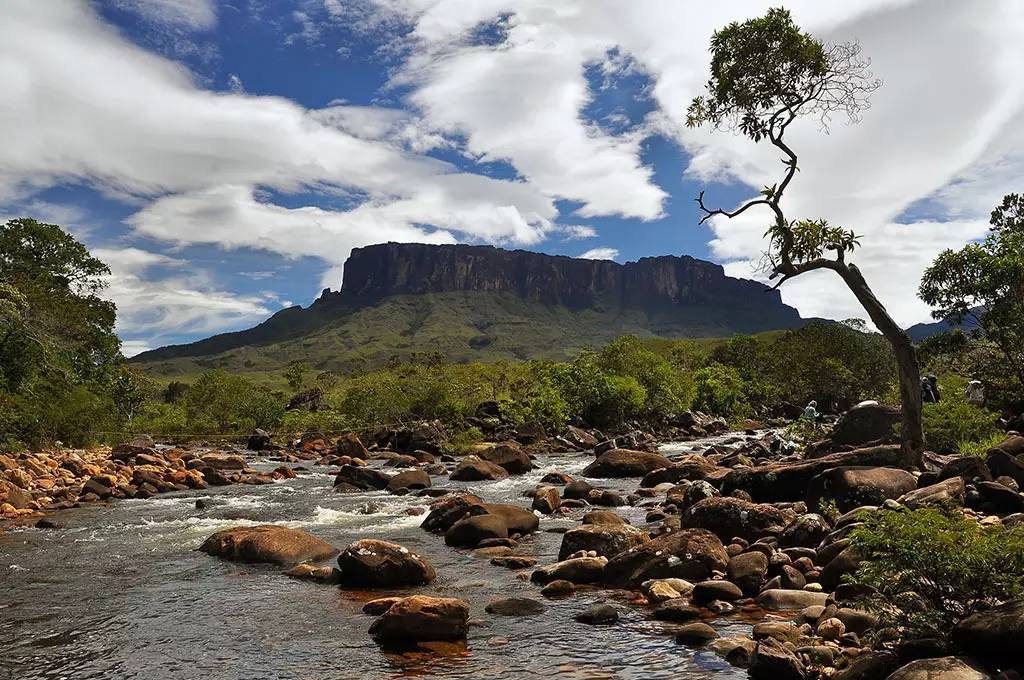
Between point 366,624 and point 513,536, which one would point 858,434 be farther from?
point 366,624

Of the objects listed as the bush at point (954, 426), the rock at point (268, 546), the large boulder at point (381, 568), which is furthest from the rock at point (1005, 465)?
the rock at point (268, 546)

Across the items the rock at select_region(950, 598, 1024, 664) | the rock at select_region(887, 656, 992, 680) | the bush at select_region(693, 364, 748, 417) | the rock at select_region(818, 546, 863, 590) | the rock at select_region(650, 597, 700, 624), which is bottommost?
the rock at select_region(650, 597, 700, 624)

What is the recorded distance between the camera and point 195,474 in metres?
33.5

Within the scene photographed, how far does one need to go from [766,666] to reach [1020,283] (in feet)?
61.8

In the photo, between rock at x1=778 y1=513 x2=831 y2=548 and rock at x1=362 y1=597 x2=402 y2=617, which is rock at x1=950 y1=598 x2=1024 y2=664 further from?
rock at x1=362 y1=597 x2=402 y2=617

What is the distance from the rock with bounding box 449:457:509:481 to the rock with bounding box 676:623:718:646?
24.1m

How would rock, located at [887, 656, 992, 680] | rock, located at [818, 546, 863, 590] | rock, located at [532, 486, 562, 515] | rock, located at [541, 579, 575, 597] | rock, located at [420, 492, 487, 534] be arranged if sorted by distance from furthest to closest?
rock, located at [532, 486, 562, 515]
rock, located at [420, 492, 487, 534]
rock, located at [541, 579, 575, 597]
rock, located at [818, 546, 863, 590]
rock, located at [887, 656, 992, 680]

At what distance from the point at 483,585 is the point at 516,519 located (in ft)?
18.5

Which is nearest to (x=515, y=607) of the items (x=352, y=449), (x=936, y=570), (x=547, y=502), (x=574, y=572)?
(x=574, y=572)

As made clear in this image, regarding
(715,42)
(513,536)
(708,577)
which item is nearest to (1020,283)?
(715,42)

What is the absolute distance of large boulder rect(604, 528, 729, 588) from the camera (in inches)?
531

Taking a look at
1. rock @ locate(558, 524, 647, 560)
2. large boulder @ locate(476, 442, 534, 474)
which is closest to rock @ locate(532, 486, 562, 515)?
rock @ locate(558, 524, 647, 560)

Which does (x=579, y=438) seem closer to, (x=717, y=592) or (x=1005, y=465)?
(x=1005, y=465)

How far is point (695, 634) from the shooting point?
1037cm
